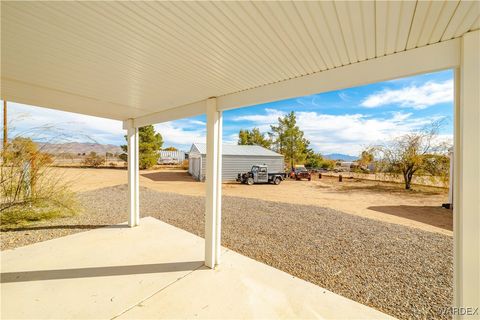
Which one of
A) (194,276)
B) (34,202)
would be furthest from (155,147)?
(194,276)

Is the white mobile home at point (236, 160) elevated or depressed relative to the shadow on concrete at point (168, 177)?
elevated

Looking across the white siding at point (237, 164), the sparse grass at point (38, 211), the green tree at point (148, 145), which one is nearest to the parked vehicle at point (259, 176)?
the white siding at point (237, 164)

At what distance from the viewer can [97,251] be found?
307cm

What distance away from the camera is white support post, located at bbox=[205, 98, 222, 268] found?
8.80 ft

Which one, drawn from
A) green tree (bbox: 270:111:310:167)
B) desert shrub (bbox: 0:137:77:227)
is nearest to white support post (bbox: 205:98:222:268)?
desert shrub (bbox: 0:137:77:227)

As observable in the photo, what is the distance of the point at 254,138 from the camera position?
69.2ft

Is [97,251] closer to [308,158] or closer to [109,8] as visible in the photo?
[109,8]

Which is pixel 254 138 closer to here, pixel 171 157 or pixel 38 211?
pixel 171 157

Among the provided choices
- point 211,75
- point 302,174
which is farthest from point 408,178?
point 211,75

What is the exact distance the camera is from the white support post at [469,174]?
1216 millimetres

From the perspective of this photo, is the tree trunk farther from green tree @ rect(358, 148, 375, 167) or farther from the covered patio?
the covered patio

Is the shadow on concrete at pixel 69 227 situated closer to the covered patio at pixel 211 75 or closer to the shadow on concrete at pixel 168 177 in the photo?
the covered patio at pixel 211 75

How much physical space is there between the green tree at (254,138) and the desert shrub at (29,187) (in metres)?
17.2

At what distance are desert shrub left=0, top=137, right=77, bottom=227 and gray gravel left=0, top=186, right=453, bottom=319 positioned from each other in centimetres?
35
